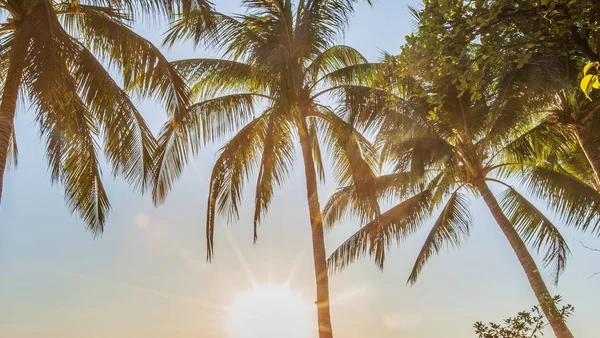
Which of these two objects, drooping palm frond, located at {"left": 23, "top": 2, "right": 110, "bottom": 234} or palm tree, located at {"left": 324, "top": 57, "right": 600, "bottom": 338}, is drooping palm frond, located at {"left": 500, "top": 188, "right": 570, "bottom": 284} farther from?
drooping palm frond, located at {"left": 23, "top": 2, "right": 110, "bottom": 234}

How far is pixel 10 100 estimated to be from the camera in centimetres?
605

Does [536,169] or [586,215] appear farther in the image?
[536,169]

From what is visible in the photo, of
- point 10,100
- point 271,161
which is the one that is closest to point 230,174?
point 271,161

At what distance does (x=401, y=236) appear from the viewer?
1169 cm

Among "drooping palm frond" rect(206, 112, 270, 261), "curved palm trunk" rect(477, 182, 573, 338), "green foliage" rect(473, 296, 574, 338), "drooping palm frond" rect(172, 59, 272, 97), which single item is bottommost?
"green foliage" rect(473, 296, 574, 338)

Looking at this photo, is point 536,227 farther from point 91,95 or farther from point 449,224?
point 91,95

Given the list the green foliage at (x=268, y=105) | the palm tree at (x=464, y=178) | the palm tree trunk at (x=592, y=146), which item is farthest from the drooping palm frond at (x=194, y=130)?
the palm tree trunk at (x=592, y=146)

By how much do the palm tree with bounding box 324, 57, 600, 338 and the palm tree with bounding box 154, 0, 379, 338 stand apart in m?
0.87

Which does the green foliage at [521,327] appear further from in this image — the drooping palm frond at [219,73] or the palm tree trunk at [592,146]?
the drooping palm frond at [219,73]

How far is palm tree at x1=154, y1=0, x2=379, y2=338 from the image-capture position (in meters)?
9.48

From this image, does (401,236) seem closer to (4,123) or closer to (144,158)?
(144,158)

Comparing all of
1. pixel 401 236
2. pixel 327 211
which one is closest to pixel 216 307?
pixel 327 211

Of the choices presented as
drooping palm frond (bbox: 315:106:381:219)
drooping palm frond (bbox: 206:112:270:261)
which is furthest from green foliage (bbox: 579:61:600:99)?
drooping palm frond (bbox: 206:112:270:261)

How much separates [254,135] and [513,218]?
7133 millimetres
